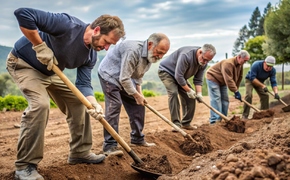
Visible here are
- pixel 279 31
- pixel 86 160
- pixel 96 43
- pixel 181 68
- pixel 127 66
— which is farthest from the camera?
pixel 279 31

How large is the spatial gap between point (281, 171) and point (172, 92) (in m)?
4.31

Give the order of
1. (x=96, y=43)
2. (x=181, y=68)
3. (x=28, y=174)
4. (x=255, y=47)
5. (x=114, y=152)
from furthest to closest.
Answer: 1. (x=255, y=47)
2. (x=181, y=68)
3. (x=114, y=152)
4. (x=96, y=43)
5. (x=28, y=174)

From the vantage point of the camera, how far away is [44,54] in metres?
3.32

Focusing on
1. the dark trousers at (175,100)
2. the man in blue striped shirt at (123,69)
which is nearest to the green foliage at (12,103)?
the dark trousers at (175,100)

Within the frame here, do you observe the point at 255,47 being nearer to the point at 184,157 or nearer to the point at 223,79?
the point at 223,79

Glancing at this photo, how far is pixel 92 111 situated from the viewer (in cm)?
356

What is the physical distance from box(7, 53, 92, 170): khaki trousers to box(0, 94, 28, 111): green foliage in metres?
8.67

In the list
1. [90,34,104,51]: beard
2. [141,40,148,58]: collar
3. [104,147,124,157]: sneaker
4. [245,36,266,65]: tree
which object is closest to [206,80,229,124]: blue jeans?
[141,40,148,58]: collar

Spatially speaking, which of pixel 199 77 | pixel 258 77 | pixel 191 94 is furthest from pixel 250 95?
pixel 191 94

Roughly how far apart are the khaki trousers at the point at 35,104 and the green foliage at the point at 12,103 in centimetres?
867

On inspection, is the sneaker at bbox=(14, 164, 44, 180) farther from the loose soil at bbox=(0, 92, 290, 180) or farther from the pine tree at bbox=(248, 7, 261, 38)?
the pine tree at bbox=(248, 7, 261, 38)

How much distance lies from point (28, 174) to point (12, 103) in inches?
362

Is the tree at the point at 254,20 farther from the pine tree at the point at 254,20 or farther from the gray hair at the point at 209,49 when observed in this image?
the gray hair at the point at 209,49

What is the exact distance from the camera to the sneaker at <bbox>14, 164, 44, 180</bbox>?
3367 millimetres
